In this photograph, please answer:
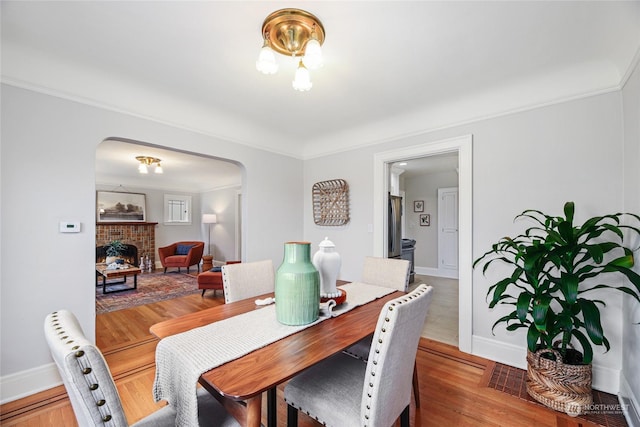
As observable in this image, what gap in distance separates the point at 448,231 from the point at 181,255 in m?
6.21

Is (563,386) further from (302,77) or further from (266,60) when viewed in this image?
(266,60)

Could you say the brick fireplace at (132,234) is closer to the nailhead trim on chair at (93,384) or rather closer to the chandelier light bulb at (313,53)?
→ the chandelier light bulb at (313,53)

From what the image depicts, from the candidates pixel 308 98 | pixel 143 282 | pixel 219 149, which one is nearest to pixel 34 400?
pixel 219 149

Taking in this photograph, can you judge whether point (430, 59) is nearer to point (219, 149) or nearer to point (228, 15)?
point (228, 15)

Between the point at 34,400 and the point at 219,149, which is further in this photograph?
the point at 219,149

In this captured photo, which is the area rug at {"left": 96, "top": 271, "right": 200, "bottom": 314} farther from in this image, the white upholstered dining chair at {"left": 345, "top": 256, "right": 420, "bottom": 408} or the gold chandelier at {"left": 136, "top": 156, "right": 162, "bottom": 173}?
the white upholstered dining chair at {"left": 345, "top": 256, "right": 420, "bottom": 408}

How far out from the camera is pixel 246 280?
2.01m

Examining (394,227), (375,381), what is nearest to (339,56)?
(375,381)

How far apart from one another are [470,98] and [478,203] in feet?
3.19

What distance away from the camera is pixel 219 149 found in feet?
9.91

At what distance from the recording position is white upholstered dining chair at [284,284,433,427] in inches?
40.1

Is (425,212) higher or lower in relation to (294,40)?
lower

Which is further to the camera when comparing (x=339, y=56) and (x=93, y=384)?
(x=339, y=56)

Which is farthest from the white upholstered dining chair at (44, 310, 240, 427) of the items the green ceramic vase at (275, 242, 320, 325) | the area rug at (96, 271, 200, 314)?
the area rug at (96, 271, 200, 314)
